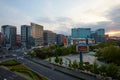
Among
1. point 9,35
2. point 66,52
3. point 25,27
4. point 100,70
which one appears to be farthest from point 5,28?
point 100,70

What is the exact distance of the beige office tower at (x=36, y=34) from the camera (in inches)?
4299

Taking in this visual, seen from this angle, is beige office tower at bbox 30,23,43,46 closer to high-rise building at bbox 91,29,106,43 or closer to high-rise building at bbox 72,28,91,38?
high-rise building at bbox 72,28,91,38

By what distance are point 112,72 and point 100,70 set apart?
2.47m

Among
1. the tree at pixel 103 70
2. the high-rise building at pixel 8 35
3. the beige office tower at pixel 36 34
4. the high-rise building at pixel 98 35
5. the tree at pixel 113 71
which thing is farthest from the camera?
the high-rise building at pixel 98 35

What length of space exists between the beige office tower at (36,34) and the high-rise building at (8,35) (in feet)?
42.4

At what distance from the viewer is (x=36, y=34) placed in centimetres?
11206

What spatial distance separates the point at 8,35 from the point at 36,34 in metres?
19.4

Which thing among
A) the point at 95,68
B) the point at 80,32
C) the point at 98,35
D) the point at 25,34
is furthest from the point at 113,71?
the point at 98,35

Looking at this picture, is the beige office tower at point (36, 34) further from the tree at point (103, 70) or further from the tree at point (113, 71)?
the tree at point (113, 71)

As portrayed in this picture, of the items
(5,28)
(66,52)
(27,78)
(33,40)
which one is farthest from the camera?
(33,40)

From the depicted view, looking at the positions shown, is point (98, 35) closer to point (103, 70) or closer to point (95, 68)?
point (95, 68)

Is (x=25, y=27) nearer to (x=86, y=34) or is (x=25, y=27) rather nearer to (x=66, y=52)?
(x=86, y=34)

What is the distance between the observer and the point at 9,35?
104 metres

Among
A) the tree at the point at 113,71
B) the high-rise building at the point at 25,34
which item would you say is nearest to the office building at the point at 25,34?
the high-rise building at the point at 25,34
